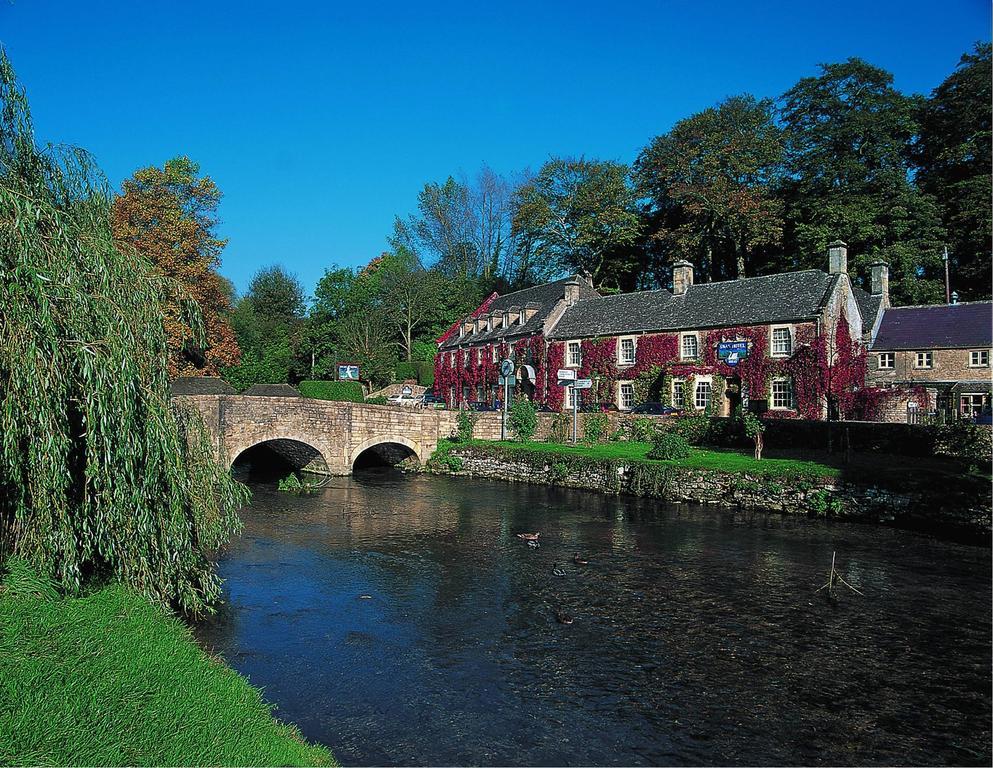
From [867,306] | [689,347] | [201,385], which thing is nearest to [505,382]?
[689,347]

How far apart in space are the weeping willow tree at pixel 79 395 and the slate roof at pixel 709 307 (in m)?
34.1

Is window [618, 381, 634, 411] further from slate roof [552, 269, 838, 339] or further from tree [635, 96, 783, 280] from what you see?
tree [635, 96, 783, 280]

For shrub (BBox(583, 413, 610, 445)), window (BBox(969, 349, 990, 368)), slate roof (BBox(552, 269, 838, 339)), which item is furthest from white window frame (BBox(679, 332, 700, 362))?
window (BBox(969, 349, 990, 368))

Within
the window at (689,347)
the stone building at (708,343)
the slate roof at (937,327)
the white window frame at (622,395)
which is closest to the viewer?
the slate roof at (937,327)

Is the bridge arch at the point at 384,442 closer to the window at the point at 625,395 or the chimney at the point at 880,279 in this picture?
the window at the point at 625,395

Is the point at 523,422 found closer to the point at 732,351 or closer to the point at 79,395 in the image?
the point at 732,351

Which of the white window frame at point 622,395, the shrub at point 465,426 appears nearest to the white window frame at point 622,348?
the white window frame at point 622,395

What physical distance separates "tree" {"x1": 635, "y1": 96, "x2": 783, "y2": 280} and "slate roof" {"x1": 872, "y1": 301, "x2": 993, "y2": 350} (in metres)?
12.8

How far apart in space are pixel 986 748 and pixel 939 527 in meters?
13.5

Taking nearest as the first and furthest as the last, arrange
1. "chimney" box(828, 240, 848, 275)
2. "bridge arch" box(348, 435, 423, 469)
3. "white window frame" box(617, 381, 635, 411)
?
"bridge arch" box(348, 435, 423, 469), "chimney" box(828, 240, 848, 275), "white window frame" box(617, 381, 635, 411)

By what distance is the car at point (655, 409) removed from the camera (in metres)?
41.1

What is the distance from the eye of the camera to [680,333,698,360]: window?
4169 cm

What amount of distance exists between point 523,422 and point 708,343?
11.5 meters

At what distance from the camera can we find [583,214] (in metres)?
62.4
